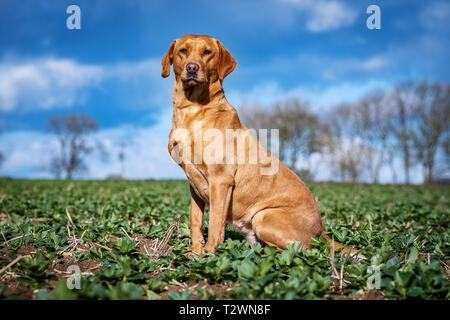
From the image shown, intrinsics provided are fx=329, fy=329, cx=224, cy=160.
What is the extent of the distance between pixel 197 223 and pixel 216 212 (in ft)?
1.93

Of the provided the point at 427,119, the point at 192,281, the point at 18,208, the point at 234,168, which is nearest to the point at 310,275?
the point at 192,281

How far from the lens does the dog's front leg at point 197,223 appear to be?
414cm

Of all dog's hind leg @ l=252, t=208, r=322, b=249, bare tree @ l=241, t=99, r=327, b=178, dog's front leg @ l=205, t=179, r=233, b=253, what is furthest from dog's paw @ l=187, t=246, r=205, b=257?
bare tree @ l=241, t=99, r=327, b=178

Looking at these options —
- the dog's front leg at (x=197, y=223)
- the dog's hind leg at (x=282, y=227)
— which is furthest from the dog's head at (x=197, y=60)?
the dog's hind leg at (x=282, y=227)

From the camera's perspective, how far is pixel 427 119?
3697cm

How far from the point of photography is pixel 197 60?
400 cm

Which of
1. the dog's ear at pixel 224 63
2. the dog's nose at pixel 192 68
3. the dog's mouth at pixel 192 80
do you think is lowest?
the dog's mouth at pixel 192 80

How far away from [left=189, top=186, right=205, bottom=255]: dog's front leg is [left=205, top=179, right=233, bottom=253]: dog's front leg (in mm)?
328

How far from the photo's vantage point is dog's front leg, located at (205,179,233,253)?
12.5 ft

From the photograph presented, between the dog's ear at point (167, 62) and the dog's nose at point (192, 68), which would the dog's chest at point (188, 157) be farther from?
the dog's ear at point (167, 62)

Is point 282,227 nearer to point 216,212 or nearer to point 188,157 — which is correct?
point 216,212

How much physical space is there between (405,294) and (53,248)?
12.6ft

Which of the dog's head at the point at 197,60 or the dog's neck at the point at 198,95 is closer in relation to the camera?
the dog's head at the point at 197,60
